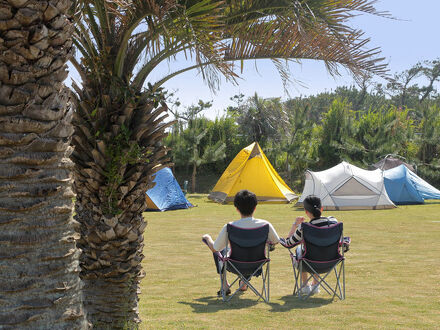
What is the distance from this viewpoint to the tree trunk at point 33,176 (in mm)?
2297

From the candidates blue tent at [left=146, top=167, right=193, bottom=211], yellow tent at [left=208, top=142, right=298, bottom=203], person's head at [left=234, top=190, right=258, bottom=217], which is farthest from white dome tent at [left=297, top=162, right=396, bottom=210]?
person's head at [left=234, top=190, right=258, bottom=217]

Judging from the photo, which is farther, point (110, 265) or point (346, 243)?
point (346, 243)

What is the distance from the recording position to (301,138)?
24828 mm

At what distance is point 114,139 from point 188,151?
2267cm

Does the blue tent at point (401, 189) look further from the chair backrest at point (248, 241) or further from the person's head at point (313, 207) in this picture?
the chair backrest at point (248, 241)

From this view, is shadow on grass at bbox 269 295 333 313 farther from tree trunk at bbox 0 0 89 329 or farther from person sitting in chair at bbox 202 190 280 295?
tree trunk at bbox 0 0 89 329

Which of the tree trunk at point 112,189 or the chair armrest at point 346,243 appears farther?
the chair armrest at point 346,243

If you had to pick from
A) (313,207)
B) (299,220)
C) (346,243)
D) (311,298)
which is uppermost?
(313,207)

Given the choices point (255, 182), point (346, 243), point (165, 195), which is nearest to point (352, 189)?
point (255, 182)

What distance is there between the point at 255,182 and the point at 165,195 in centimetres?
378

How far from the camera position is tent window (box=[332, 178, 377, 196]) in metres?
15.9

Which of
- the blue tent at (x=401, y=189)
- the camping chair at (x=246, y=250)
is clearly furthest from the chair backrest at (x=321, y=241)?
the blue tent at (x=401, y=189)

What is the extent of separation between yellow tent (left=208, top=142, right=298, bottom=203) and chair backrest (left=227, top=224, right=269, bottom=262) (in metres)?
13.6

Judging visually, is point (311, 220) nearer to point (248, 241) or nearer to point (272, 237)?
point (272, 237)
